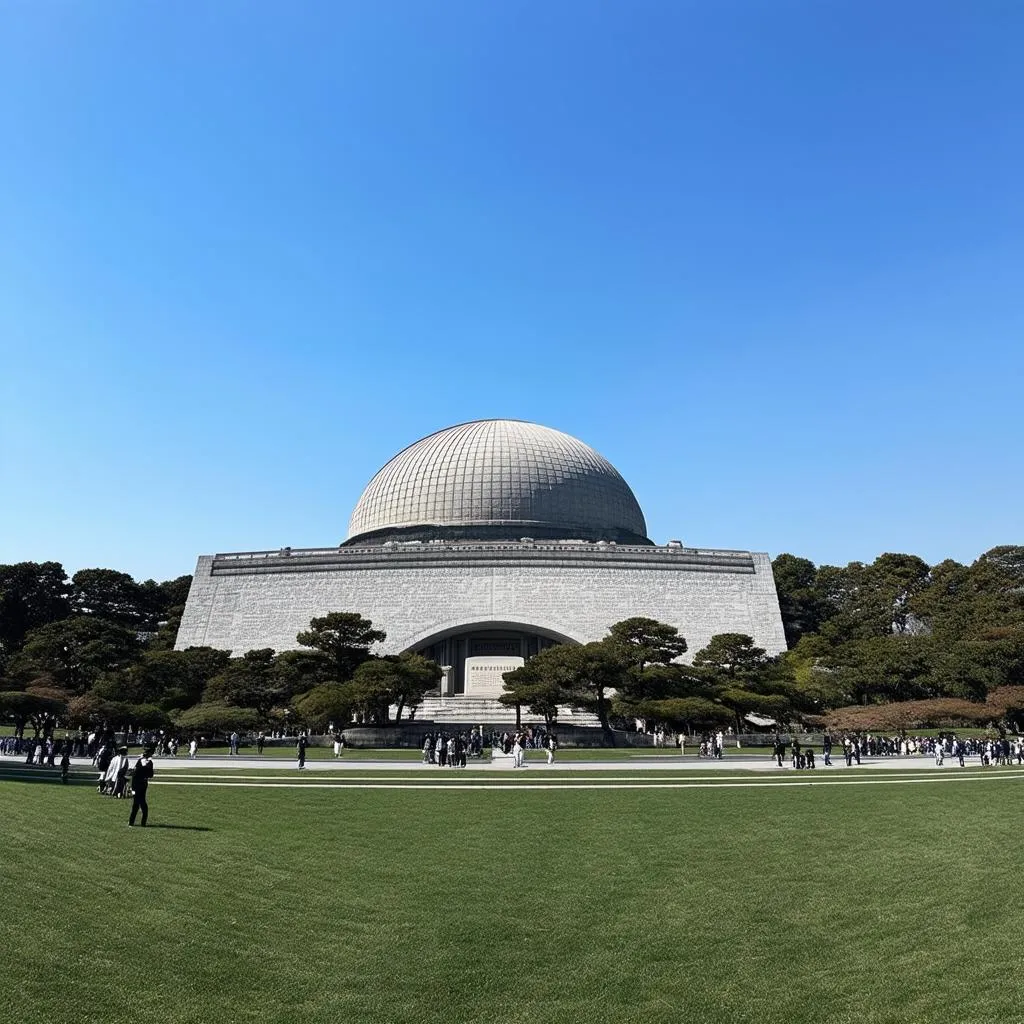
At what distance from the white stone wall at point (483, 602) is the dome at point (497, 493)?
5411 mm

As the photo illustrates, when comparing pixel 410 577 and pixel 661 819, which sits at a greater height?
pixel 410 577

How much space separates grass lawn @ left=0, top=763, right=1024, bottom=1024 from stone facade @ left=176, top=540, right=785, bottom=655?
131ft

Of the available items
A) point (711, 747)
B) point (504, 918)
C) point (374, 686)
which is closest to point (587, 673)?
point (711, 747)

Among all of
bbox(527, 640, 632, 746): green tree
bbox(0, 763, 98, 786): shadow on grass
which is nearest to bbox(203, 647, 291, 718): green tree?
bbox(527, 640, 632, 746): green tree

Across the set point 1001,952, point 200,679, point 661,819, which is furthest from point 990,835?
point 200,679

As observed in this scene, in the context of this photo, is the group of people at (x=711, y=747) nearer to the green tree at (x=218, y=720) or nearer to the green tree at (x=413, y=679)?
the green tree at (x=413, y=679)

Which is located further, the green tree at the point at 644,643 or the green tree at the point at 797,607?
the green tree at the point at 797,607

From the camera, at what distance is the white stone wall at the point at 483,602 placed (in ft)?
176

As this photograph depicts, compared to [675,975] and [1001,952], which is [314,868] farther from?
[1001,952]

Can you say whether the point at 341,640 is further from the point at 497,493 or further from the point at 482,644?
the point at 497,493

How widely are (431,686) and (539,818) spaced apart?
23.9 metres

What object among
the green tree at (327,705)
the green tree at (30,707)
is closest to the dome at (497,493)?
the green tree at (327,705)

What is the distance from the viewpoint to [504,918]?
7859 millimetres

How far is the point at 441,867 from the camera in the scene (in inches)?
395
